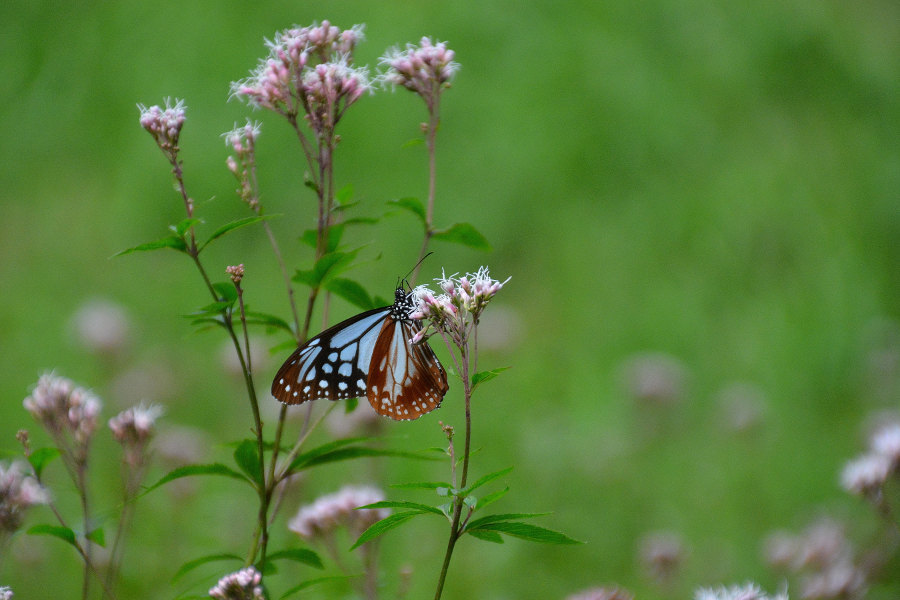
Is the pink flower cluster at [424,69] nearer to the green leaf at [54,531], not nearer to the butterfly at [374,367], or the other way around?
the butterfly at [374,367]

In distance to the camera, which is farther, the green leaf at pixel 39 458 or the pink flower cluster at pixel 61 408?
the pink flower cluster at pixel 61 408

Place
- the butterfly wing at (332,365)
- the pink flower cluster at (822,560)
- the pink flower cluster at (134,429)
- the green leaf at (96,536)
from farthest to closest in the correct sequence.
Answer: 1. the pink flower cluster at (822,560)
2. the pink flower cluster at (134,429)
3. the butterfly wing at (332,365)
4. the green leaf at (96,536)

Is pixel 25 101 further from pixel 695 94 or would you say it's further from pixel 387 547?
pixel 695 94

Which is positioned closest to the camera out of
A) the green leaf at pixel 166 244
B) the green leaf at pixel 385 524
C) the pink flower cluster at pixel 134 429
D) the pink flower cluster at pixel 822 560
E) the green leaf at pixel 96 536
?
the green leaf at pixel 385 524

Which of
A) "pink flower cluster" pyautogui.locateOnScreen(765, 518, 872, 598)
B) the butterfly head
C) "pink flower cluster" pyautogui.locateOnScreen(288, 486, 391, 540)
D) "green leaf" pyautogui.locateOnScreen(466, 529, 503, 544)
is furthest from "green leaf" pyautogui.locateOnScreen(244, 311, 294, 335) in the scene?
"pink flower cluster" pyautogui.locateOnScreen(765, 518, 872, 598)

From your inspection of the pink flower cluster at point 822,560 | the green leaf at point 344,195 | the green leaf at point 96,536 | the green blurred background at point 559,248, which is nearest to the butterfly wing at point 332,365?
the green leaf at point 344,195

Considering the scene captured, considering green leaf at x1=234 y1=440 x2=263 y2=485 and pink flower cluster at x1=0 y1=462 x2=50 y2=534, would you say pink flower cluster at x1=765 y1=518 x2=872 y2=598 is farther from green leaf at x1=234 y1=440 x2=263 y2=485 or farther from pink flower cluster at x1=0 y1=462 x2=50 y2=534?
pink flower cluster at x1=0 y1=462 x2=50 y2=534

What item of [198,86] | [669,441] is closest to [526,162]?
[198,86]
